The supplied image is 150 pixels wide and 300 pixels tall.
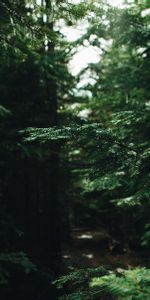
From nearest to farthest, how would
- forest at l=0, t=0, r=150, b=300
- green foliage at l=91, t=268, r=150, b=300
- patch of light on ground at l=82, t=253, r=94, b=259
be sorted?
1. green foliage at l=91, t=268, r=150, b=300
2. forest at l=0, t=0, r=150, b=300
3. patch of light on ground at l=82, t=253, r=94, b=259

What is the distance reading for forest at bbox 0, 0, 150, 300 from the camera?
4.12 m

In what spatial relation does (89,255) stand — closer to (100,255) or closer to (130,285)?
(100,255)

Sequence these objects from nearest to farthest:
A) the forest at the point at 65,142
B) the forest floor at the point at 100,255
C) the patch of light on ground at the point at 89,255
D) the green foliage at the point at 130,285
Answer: the green foliage at the point at 130,285 → the forest at the point at 65,142 → the forest floor at the point at 100,255 → the patch of light on ground at the point at 89,255

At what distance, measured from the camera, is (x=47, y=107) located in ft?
50.8

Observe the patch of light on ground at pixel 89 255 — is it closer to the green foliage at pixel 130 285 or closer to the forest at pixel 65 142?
the forest at pixel 65 142

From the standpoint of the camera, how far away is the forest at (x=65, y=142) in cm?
412

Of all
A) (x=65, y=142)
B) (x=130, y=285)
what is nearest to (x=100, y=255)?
(x=65, y=142)

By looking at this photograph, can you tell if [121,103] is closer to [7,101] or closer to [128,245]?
[7,101]

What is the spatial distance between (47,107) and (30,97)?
1175mm

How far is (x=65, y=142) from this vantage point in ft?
14.7

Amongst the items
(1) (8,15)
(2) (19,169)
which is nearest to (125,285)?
(1) (8,15)

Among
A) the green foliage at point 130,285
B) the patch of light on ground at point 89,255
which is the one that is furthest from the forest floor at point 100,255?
the green foliage at point 130,285

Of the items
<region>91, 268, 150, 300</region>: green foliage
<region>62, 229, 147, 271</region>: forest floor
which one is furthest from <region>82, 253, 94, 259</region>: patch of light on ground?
<region>91, 268, 150, 300</region>: green foliage

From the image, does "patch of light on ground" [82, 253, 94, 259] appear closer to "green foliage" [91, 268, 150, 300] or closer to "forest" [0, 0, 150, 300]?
"forest" [0, 0, 150, 300]
